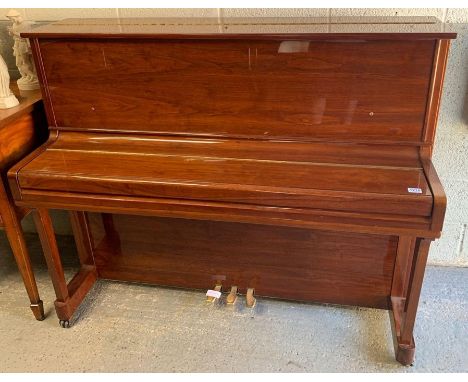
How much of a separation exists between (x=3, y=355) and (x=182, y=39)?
1.18m

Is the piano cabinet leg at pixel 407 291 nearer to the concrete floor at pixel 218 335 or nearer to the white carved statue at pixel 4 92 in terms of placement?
the concrete floor at pixel 218 335

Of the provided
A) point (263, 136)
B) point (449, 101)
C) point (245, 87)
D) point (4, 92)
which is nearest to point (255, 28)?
point (245, 87)

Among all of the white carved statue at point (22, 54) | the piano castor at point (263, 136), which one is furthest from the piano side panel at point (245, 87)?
the white carved statue at point (22, 54)

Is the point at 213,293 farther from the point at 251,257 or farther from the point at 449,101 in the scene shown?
the point at 449,101

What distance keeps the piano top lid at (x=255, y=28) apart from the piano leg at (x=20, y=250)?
559 millimetres

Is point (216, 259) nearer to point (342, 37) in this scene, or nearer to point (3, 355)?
point (3, 355)

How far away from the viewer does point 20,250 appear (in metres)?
1.69

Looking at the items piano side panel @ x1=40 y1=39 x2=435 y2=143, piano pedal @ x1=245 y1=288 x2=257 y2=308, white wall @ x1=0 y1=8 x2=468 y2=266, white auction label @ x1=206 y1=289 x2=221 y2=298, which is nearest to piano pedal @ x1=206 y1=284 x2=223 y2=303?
white auction label @ x1=206 y1=289 x2=221 y2=298

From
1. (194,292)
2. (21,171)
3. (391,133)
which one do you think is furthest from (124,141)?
(391,133)

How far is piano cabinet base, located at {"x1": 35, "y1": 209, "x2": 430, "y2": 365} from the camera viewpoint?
5.45 ft

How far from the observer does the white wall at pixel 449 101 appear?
1.63 m

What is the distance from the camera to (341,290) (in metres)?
1.76

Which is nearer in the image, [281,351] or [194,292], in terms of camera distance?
[281,351]

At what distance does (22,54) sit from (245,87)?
33.6 inches
